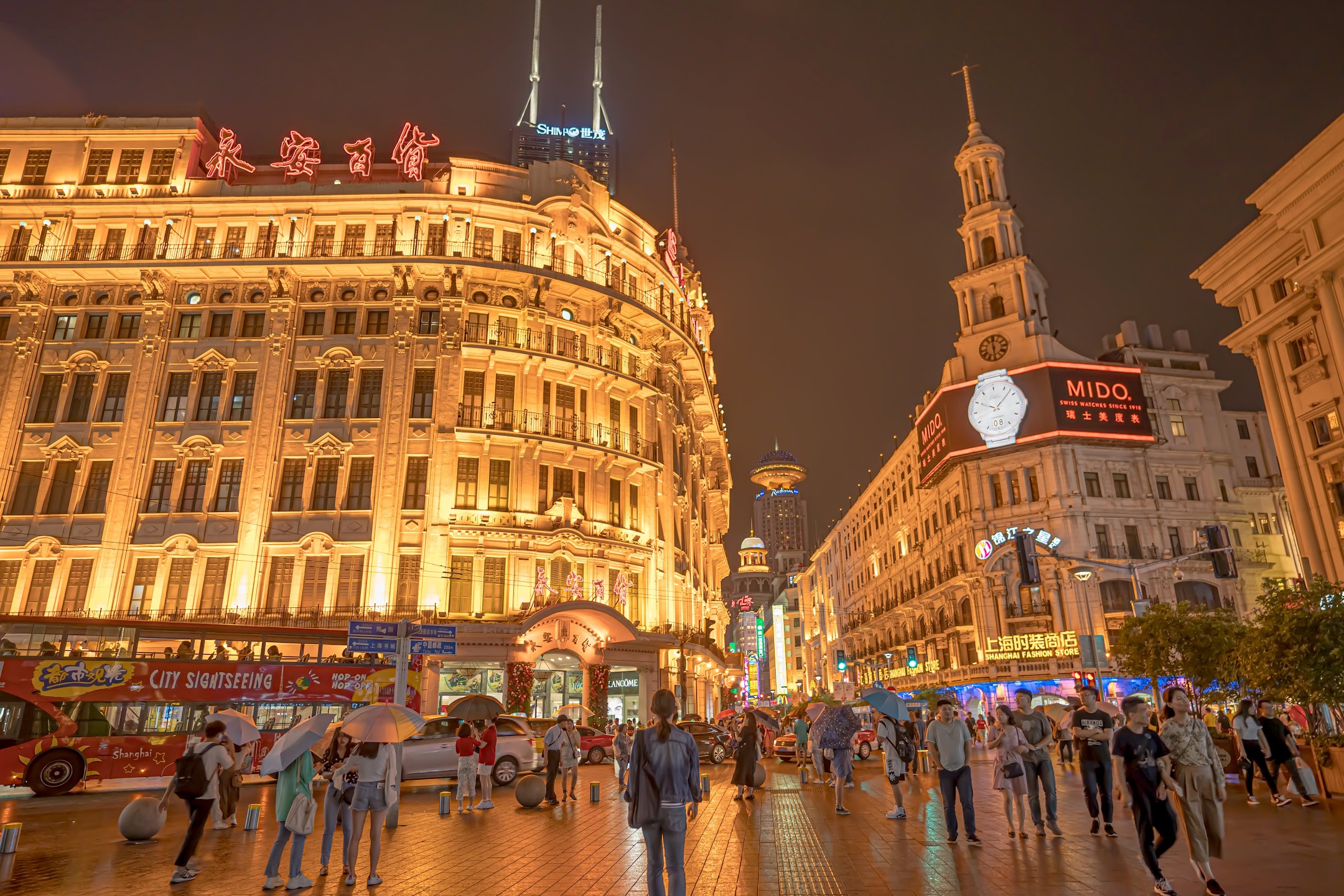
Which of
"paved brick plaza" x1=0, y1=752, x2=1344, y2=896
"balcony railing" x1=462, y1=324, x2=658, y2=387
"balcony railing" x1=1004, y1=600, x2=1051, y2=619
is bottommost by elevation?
"paved brick plaza" x1=0, y1=752, x2=1344, y2=896

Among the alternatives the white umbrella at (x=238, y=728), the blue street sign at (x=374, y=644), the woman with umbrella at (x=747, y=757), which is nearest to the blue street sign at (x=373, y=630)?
the blue street sign at (x=374, y=644)

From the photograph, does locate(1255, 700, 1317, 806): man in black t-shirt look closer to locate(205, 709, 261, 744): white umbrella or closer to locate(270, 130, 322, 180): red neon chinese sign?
locate(205, 709, 261, 744): white umbrella

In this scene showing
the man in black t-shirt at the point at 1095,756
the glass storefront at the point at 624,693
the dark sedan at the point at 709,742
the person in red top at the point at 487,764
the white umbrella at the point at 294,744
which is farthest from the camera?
the glass storefront at the point at 624,693

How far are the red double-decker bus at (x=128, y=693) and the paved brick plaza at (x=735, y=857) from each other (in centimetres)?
471

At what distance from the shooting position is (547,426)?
3588 centimetres

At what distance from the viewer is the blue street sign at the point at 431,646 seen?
74.6 feet

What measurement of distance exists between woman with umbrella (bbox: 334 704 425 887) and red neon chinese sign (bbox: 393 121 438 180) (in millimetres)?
35493

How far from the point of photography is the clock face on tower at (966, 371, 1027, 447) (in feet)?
170

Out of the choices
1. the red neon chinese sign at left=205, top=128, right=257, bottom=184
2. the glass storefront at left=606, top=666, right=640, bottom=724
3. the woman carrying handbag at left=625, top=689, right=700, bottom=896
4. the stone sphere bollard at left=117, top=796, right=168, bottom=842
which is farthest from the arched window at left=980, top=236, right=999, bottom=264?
the stone sphere bollard at left=117, top=796, right=168, bottom=842

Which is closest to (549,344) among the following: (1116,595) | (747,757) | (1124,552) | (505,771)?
(505,771)

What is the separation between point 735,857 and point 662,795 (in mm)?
4184

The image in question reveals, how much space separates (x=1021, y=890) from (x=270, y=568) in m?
32.0

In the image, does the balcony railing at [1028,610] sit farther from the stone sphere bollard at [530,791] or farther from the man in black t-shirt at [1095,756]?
the stone sphere bollard at [530,791]

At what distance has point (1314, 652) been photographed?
1473 centimetres
